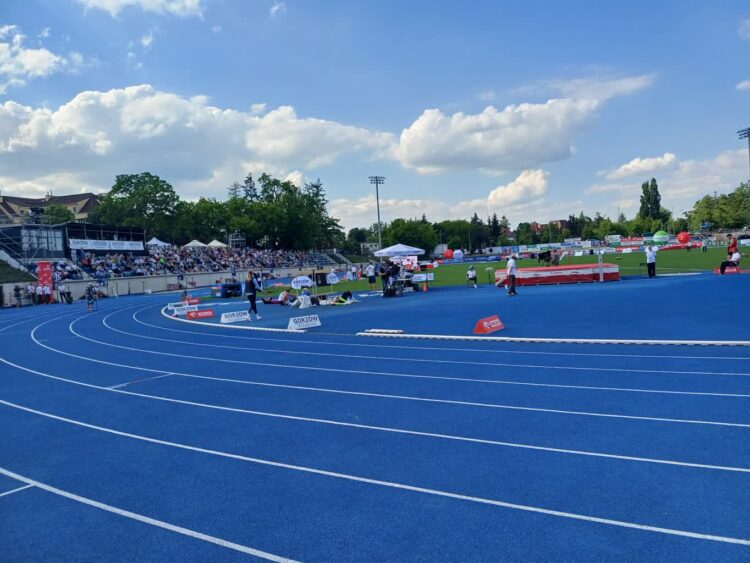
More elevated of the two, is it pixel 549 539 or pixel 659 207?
pixel 659 207

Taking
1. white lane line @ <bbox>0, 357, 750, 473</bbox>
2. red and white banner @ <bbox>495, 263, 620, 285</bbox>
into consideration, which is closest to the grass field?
red and white banner @ <bbox>495, 263, 620, 285</bbox>

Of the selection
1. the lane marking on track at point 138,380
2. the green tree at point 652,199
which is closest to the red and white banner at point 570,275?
the lane marking on track at point 138,380

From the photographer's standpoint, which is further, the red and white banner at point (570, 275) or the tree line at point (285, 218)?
the tree line at point (285, 218)

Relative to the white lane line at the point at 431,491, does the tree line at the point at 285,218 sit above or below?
above

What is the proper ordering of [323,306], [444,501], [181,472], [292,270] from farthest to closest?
1. [292,270]
2. [323,306]
3. [181,472]
4. [444,501]

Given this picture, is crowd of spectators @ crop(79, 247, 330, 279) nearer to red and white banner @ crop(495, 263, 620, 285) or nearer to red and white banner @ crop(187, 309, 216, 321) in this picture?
red and white banner @ crop(187, 309, 216, 321)

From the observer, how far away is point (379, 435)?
6.42 m

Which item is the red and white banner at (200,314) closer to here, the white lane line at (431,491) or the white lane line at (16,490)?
the white lane line at (431,491)

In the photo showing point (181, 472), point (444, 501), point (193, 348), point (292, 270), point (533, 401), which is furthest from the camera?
point (292, 270)

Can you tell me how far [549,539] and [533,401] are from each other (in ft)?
12.5

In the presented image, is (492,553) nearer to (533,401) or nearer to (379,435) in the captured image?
(379,435)

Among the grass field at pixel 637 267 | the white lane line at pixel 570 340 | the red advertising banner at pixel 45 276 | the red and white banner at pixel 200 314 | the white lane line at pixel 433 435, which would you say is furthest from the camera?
the red advertising banner at pixel 45 276

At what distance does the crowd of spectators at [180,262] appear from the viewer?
4581 cm

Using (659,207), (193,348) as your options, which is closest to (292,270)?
(193,348)
